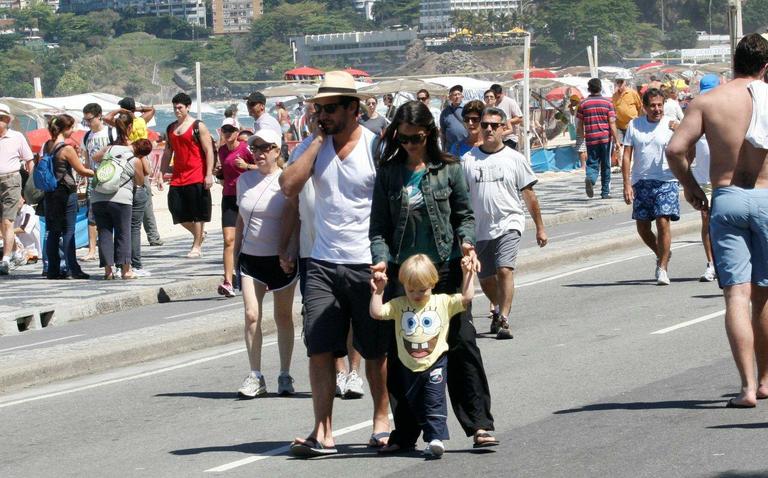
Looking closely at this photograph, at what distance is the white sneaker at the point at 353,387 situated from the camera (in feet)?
30.8

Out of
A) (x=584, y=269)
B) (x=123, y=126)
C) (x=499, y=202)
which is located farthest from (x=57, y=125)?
(x=499, y=202)

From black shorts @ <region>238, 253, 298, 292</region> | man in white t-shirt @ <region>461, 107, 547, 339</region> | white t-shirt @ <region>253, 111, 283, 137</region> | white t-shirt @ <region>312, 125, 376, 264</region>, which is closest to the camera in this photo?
white t-shirt @ <region>312, 125, 376, 264</region>

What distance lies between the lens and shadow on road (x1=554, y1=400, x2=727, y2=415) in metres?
8.42

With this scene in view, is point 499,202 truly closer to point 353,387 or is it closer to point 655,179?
point 353,387

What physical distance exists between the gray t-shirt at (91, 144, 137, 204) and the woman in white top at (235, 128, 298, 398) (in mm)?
7106

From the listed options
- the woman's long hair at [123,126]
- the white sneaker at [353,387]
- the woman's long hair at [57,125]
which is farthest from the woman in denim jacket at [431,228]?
the woman's long hair at [57,125]

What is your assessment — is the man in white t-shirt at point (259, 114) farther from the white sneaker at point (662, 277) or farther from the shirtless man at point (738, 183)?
the shirtless man at point (738, 183)

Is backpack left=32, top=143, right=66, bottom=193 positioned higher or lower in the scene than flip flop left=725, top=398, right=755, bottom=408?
higher

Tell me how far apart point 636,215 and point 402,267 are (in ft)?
24.3

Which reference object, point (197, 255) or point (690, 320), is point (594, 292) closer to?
point (690, 320)

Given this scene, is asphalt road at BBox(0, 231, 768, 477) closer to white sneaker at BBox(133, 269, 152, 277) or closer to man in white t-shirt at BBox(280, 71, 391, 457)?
man in white t-shirt at BBox(280, 71, 391, 457)

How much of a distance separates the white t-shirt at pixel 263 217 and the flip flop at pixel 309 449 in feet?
6.95

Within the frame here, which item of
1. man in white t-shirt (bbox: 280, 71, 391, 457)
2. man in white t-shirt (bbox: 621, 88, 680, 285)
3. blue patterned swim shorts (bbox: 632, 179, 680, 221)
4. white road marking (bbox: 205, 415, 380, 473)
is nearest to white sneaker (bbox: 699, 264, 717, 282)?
man in white t-shirt (bbox: 621, 88, 680, 285)

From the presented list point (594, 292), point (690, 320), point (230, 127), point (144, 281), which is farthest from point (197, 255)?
point (690, 320)
